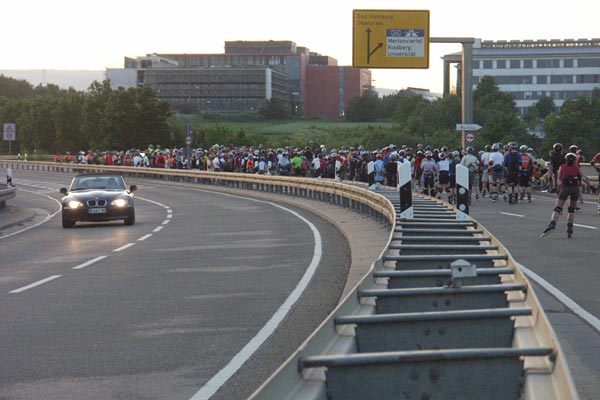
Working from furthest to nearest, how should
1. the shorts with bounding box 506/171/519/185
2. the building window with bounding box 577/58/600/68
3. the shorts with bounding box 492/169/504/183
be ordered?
the building window with bounding box 577/58/600/68 → the shorts with bounding box 492/169/504/183 → the shorts with bounding box 506/171/519/185

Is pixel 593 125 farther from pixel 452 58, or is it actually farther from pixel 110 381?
pixel 110 381

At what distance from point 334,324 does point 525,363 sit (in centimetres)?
123

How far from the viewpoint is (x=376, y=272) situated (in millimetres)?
8102

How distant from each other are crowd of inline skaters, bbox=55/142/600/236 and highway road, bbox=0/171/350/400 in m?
4.87

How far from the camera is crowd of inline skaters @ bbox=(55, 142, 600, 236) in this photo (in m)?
30.9

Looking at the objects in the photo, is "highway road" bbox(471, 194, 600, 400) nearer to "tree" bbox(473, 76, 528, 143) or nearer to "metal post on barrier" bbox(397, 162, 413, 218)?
"metal post on barrier" bbox(397, 162, 413, 218)

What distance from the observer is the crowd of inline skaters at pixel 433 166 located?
3088 cm

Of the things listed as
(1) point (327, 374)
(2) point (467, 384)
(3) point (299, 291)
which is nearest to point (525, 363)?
(2) point (467, 384)

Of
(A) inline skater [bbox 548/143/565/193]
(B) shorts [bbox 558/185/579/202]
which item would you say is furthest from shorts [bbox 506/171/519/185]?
(B) shorts [bbox 558/185/579/202]

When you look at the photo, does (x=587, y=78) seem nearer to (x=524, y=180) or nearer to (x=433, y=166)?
(x=524, y=180)

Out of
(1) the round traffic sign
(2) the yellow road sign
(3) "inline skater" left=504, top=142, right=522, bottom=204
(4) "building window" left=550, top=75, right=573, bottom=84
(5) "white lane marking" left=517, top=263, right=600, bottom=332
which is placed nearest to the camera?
(5) "white lane marking" left=517, top=263, right=600, bottom=332

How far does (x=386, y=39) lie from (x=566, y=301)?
98.7 feet

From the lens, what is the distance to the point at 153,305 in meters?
11.4

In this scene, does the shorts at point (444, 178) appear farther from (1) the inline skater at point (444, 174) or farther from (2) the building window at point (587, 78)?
(2) the building window at point (587, 78)
